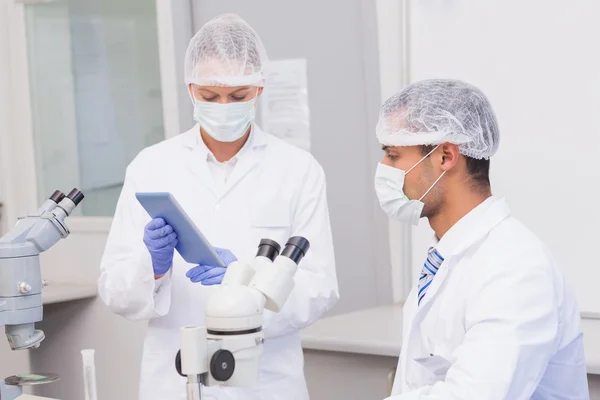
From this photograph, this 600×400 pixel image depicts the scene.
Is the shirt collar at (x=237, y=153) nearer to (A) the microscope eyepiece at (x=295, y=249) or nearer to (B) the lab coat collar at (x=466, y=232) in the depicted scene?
(B) the lab coat collar at (x=466, y=232)

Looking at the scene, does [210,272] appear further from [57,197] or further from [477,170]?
[477,170]

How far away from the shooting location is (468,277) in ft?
4.71

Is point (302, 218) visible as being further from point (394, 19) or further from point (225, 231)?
point (394, 19)

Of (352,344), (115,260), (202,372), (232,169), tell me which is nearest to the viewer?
(202,372)

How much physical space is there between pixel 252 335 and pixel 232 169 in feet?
2.99

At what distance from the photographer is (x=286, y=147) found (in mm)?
2057

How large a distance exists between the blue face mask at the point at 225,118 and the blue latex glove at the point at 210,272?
1.04 ft

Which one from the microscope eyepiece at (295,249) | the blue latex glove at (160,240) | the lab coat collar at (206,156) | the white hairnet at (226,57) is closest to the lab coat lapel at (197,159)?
the lab coat collar at (206,156)

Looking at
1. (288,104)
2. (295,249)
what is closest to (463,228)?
(295,249)

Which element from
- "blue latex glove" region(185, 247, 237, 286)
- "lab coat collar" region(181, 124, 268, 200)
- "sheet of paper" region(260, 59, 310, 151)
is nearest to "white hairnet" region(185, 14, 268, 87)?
"lab coat collar" region(181, 124, 268, 200)

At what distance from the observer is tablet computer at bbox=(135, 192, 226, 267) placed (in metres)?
1.57

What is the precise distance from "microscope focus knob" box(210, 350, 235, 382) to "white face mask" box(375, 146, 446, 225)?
1.83 ft

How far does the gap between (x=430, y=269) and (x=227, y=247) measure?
0.53 m

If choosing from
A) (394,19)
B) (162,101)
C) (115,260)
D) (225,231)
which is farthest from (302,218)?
(162,101)
